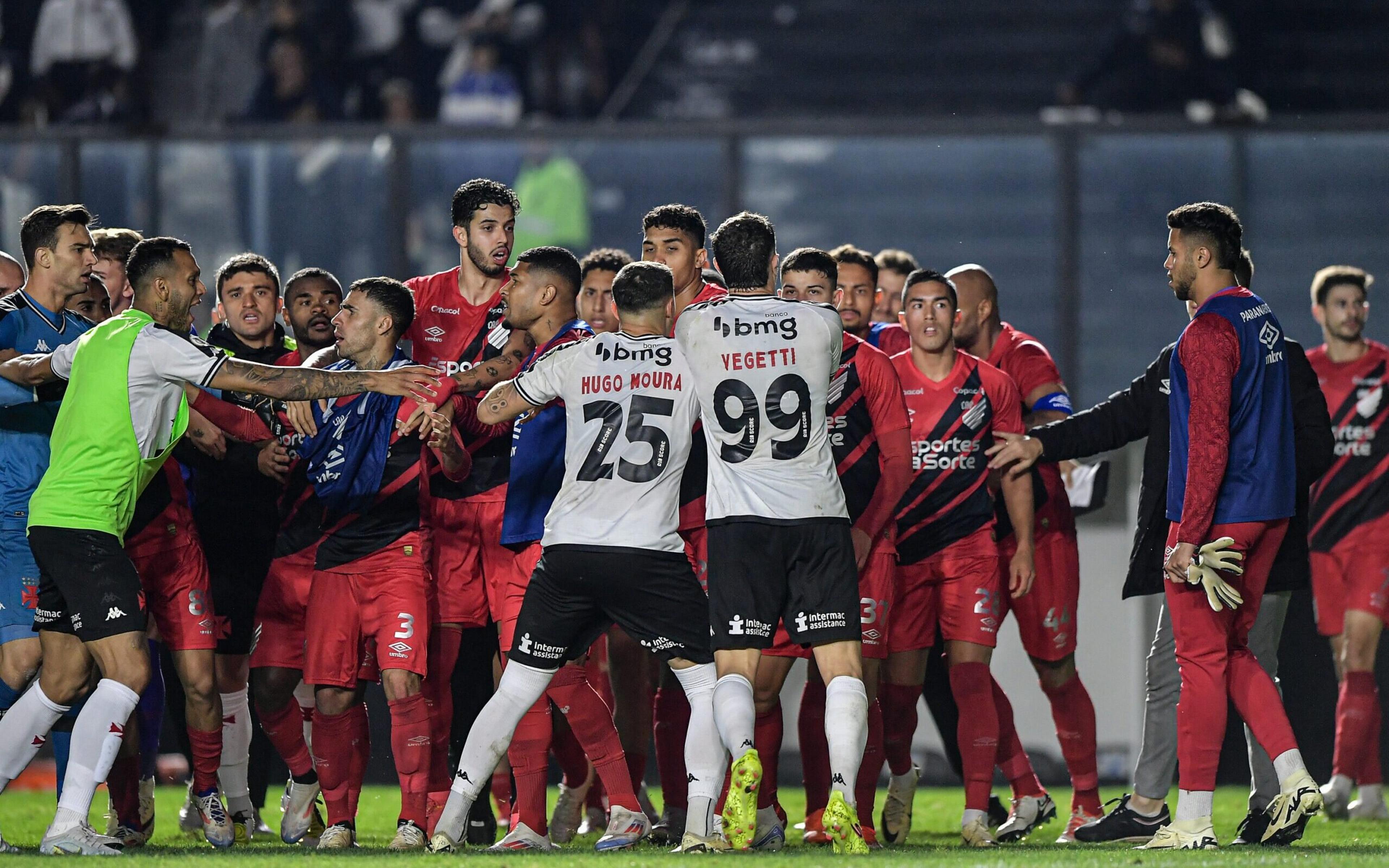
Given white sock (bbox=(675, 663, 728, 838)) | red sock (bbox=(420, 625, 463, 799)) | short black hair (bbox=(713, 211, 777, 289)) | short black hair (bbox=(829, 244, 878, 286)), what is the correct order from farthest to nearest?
short black hair (bbox=(829, 244, 878, 286))
red sock (bbox=(420, 625, 463, 799))
short black hair (bbox=(713, 211, 777, 289))
white sock (bbox=(675, 663, 728, 838))

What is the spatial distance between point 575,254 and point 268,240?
2080 millimetres

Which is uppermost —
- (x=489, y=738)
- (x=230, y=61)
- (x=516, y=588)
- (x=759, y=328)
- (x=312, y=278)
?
(x=230, y=61)

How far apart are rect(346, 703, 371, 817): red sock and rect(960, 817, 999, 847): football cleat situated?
254cm

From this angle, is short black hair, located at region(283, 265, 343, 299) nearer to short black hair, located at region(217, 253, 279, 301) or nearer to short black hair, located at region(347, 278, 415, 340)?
short black hair, located at region(217, 253, 279, 301)

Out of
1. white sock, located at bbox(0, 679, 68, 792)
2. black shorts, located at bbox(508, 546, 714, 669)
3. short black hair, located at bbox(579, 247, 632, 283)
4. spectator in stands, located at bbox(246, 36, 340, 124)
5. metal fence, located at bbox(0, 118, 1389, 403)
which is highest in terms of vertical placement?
spectator in stands, located at bbox(246, 36, 340, 124)

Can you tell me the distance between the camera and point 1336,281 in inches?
376

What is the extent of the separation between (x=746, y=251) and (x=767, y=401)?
609mm

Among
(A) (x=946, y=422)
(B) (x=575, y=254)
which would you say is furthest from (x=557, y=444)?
(B) (x=575, y=254)

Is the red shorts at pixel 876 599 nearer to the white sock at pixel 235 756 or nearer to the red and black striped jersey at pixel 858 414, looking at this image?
the red and black striped jersey at pixel 858 414

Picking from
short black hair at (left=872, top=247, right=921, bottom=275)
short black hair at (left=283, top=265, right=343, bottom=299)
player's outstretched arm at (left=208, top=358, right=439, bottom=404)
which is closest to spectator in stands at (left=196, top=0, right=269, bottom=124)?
short black hair at (left=283, top=265, right=343, bottom=299)

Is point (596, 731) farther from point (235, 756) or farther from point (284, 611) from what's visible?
point (235, 756)

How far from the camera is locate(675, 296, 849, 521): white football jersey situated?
662 centimetres

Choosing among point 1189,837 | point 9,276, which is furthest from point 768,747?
point 9,276

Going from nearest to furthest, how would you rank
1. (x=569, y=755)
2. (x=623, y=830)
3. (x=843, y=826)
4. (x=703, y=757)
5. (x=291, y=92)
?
(x=843, y=826) → (x=703, y=757) → (x=623, y=830) → (x=569, y=755) → (x=291, y=92)
